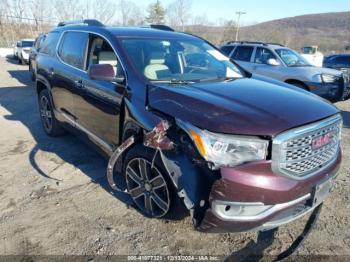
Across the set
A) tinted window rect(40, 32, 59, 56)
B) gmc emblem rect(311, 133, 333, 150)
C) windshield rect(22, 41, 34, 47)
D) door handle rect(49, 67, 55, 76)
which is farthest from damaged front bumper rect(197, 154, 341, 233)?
windshield rect(22, 41, 34, 47)

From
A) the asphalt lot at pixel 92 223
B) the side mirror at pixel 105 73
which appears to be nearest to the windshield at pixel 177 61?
the side mirror at pixel 105 73

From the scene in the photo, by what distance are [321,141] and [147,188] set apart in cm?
164

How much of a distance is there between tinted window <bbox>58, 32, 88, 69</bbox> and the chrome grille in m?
2.90

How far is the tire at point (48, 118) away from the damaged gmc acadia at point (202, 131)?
144 cm

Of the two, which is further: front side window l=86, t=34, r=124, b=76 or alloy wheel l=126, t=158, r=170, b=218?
front side window l=86, t=34, r=124, b=76

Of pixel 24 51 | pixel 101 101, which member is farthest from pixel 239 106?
pixel 24 51

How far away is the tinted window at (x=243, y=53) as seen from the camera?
996 centimetres

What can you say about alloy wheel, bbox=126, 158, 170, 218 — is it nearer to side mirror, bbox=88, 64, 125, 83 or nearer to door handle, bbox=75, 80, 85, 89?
side mirror, bbox=88, 64, 125, 83

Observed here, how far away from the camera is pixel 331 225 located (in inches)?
132

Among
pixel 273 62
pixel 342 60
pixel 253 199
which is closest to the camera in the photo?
pixel 253 199

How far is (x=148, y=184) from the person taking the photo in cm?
324

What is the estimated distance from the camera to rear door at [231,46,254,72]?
9.86m

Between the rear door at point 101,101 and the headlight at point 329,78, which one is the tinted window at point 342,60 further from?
the rear door at point 101,101

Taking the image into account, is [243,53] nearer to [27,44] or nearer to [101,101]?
[101,101]
